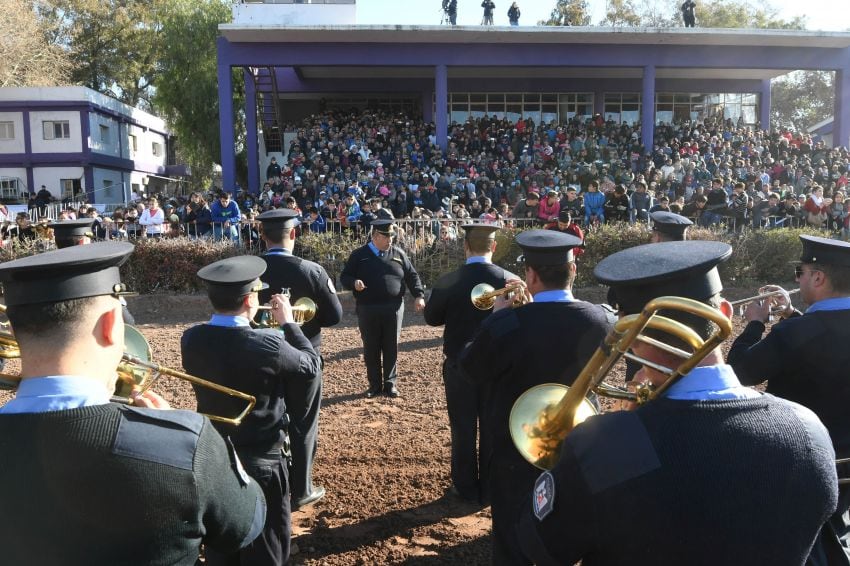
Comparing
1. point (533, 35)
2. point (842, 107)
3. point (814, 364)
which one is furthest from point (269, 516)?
point (842, 107)

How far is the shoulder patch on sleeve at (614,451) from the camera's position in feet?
5.47

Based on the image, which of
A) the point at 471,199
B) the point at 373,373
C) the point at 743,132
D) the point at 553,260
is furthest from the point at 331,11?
the point at 553,260

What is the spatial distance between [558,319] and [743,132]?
25362mm

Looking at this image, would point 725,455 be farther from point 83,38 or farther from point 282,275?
point 83,38

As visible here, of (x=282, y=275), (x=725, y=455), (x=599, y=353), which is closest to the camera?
(x=725, y=455)

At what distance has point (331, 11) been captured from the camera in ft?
76.3

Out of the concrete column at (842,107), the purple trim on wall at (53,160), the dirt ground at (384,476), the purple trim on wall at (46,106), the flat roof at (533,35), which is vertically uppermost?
the flat roof at (533,35)

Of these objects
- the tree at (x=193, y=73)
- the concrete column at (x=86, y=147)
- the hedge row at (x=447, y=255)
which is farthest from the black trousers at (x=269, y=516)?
the concrete column at (x=86, y=147)

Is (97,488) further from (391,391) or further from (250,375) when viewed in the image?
(391,391)

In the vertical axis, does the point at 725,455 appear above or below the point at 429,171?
below

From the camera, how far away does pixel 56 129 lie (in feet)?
109

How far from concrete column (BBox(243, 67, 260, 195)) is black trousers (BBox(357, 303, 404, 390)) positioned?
1690cm

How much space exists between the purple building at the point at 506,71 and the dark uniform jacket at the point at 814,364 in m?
20.0

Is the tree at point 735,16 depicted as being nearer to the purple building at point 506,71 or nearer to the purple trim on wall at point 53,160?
the purple building at point 506,71
